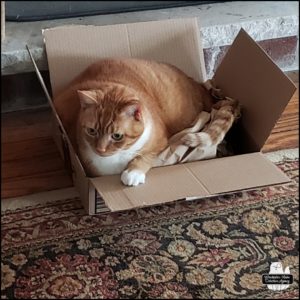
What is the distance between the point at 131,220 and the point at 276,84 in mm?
515

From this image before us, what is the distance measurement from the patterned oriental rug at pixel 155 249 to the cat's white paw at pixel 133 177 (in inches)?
5.2

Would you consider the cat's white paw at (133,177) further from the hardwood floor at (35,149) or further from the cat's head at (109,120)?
the hardwood floor at (35,149)

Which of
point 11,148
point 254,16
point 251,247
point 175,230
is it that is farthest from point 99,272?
point 254,16

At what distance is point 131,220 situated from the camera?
1.56m

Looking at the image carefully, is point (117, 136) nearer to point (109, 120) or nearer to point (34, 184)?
point (109, 120)

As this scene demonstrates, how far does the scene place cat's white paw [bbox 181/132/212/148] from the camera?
5.26 ft

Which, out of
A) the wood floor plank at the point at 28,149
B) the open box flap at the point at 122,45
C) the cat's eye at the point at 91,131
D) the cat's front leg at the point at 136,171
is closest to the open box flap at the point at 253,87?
the open box flap at the point at 122,45

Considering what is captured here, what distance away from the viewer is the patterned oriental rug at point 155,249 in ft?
4.47

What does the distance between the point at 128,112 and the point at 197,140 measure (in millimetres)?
229

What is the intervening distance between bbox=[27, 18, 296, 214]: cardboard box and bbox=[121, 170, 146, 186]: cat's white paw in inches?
0.5

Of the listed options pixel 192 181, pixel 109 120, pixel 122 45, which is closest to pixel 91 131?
pixel 109 120

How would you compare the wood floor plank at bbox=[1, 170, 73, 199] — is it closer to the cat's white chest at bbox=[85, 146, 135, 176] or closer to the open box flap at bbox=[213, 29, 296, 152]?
the cat's white chest at bbox=[85, 146, 135, 176]

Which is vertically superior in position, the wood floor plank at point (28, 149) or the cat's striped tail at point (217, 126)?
the cat's striped tail at point (217, 126)

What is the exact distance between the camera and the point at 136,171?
1490 mm
